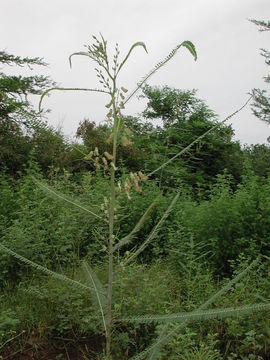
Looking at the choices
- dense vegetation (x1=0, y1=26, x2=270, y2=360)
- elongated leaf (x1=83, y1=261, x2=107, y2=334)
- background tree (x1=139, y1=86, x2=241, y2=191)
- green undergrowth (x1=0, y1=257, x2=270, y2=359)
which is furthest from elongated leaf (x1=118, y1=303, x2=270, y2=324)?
background tree (x1=139, y1=86, x2=241, y2=191)

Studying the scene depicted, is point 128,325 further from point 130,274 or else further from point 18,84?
point 18,84

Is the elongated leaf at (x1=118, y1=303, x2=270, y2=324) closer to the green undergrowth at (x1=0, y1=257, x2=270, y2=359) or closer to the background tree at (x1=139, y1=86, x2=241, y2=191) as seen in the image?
the green undergrowth at (x1=0, y1=257, x2=270, y2=359)

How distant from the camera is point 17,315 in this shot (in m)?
3.12

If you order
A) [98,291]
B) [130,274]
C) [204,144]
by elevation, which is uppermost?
[204,144]

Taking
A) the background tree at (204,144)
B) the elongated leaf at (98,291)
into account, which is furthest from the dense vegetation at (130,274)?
the background tree at (204,144)

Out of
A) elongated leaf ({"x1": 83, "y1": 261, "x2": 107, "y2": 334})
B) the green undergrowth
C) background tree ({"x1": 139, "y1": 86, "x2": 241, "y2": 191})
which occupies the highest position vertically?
background tree ({"x1": 139, "y1": 86, "x2": 241, "y2": 191})

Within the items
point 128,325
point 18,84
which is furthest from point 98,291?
point 18,84

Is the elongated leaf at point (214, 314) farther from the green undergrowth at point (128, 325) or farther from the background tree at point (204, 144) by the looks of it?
the background tree at point (204, 144)

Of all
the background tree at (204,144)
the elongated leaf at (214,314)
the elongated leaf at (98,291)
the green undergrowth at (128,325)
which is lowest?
the green undergrowth at (128,325)

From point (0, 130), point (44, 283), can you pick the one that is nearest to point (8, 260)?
point (44, 283)

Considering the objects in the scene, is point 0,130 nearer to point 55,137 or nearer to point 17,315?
point 17,315

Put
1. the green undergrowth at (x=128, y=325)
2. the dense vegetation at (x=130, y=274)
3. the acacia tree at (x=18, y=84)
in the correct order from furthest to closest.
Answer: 1. the acacia tree at (x=18, y=84)
2. the green undergrowth at (x=128, y=325)
3. the dense vegetation at (x=130, y=274)

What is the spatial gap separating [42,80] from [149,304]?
25.6ft

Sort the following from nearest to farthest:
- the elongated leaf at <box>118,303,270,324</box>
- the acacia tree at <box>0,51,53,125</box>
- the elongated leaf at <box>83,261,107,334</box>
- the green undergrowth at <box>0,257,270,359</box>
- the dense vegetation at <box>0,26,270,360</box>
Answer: the elongated leaf at <box>118,303,270,324</box> → the elongated leaf at <box>83,261,107,334</box> → the dense vegetation at <box>0,26,270,360</box> → the green undergrowth at <box>0,257,270,359</box> → the acacia tree at <box>0,51,53,125</box>
